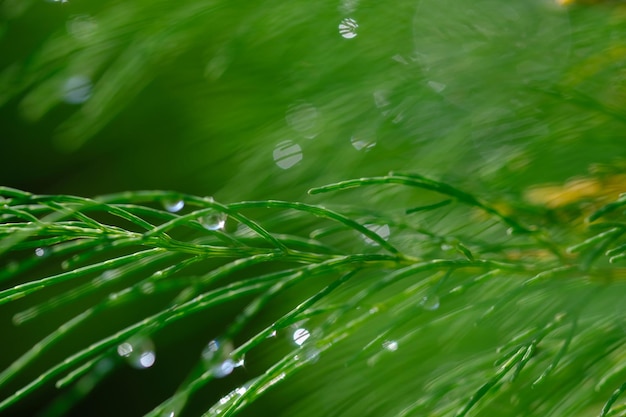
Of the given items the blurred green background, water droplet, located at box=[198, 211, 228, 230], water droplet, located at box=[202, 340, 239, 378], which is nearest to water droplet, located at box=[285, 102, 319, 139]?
the blurred green background

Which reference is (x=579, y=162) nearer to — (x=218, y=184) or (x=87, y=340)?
(x=218, y=184)

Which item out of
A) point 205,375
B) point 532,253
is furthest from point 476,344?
point 205,375

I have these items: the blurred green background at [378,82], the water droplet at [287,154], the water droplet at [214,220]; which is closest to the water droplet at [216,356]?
the water droplet at [214,220]

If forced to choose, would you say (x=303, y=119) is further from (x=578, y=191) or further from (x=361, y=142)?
(x=578, y=191)

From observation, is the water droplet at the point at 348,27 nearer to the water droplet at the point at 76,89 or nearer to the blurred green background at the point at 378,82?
the blurred green background at the point at 378,82

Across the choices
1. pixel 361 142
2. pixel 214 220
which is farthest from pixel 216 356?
pixel 361 142

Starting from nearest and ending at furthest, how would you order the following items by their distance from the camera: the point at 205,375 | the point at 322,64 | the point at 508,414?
the point at 205,375
the point at 508,414
the point at 322,64
